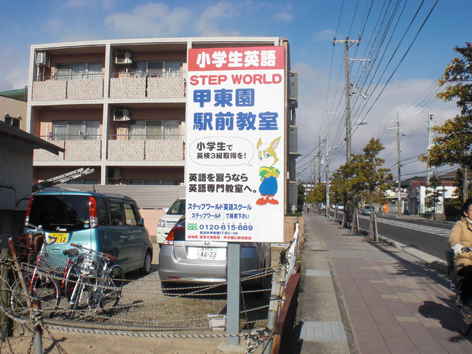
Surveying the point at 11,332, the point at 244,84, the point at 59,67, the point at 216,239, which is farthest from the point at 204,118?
the point at 59,67

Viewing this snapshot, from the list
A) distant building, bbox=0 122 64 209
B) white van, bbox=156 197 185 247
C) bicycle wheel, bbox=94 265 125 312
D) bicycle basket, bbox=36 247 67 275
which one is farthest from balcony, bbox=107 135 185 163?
bicycle wheel, bbox=94 265 125 312

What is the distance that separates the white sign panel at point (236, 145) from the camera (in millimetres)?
4164

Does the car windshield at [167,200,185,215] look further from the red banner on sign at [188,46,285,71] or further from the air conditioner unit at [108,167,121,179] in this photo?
the red banner on sign at [188,46,285,71]

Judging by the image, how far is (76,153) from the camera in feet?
61.1

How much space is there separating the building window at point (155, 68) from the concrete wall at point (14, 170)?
9.66 m

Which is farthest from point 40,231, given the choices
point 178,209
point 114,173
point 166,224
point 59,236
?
point 114,173

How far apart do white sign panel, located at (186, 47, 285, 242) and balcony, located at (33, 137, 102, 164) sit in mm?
15399

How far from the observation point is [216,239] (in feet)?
13.7

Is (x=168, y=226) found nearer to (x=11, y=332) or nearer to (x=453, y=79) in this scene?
(x=11, y=332)

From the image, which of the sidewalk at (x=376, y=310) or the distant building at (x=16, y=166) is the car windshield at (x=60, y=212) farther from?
the sidewalk at (x=376, y=310)

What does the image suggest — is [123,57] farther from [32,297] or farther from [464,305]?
[464,305]

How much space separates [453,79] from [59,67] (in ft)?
62.4

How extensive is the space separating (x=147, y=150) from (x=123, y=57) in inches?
203

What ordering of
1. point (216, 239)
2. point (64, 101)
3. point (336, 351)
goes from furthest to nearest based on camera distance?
point (64, 101) < point (336, 351) < point (216, 239)
